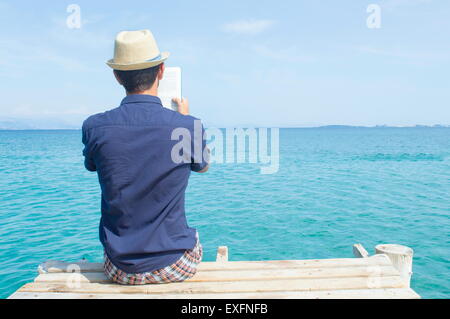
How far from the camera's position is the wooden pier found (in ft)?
10.3

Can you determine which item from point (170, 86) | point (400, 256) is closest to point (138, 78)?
point (170, 86)

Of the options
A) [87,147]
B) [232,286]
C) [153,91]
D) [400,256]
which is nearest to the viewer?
[87,147]

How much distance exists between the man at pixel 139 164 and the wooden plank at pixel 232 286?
0.27 m

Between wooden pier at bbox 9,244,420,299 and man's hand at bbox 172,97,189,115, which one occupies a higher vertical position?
man's hand at bbox 172,97,189,115

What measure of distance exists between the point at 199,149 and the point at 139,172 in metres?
0.51

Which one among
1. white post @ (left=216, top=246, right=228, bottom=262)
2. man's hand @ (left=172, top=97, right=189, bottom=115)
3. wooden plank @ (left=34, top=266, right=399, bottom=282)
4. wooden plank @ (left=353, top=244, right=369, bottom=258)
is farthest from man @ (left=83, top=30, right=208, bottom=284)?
wooden plank @ (left=353, top=244, right=369, bottom=258)

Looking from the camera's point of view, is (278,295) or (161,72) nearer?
(161,72)

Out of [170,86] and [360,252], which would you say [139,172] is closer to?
[170,86]

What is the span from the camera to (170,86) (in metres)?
3.13

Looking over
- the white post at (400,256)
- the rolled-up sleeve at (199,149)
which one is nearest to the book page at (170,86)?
the rolled-up sleeve at (199,149)

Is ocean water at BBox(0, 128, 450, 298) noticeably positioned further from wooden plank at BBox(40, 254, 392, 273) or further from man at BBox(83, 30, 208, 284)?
man at BBox(83, 30, 208, 284)

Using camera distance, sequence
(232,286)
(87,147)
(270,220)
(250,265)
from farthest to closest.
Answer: (270,220), (250,265), (232,286), (87,147)

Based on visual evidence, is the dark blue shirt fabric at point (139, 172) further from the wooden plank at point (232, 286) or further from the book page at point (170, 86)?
the wooden plank at point (232, 286)
